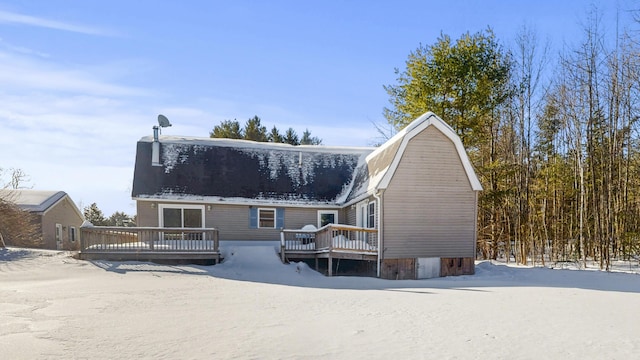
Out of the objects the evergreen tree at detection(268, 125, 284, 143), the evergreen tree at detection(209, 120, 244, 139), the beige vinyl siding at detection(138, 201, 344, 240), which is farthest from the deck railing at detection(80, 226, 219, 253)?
the evergreen tree at detection(268, 125, 284, 143)

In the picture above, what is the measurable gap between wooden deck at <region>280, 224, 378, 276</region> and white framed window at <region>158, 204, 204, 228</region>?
13.2ft

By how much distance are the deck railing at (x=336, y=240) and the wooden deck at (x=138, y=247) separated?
2.67m

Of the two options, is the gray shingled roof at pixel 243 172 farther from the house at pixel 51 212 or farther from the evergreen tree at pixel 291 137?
the evergreen tree at pixel 291 137

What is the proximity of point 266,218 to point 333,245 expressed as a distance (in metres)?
4.80

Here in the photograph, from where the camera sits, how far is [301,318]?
262 inches

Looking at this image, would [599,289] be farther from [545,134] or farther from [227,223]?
[545,134]

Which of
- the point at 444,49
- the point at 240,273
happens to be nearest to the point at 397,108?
the point at 444,49

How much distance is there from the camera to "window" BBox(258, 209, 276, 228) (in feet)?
58.9

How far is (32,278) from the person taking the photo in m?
11.2

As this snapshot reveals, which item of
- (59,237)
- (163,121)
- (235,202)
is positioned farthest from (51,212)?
(235,202)

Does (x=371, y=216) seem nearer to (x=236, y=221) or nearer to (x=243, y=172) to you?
(x=236, y=221)

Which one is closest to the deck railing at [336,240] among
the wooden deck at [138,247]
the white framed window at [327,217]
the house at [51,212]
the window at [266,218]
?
the window at [266,218]

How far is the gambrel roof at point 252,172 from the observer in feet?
56.9

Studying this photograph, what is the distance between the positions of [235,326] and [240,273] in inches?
291
